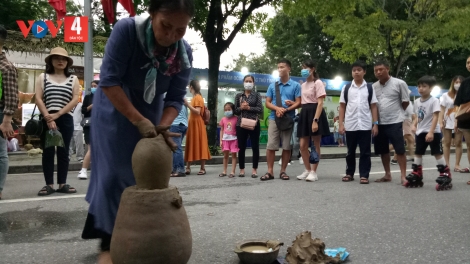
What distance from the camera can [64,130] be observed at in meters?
5.55

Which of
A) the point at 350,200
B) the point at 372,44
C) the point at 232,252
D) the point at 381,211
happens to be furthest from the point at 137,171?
the point at 372,44

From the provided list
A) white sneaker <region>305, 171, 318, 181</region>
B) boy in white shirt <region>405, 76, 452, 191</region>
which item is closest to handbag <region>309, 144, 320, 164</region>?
white sneaker <region>305, 171, 318, 181</region>

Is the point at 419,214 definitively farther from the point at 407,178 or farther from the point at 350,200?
the point at 407,178

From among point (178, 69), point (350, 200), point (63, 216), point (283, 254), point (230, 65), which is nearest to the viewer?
point (178, 69)

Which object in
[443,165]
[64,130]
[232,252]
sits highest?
[64,130]

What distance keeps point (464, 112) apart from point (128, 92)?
4.37 m

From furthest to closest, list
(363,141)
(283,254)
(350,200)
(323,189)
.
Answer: (363,141) < (323,189) < (350,200) < (283,254)

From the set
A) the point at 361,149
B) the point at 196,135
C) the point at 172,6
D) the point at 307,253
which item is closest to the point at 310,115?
the point at 361,149

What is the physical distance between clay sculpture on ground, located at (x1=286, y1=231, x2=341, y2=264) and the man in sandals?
4.10 metres

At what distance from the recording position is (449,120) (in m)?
9.12

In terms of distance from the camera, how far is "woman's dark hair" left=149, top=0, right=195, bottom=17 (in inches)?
89.4

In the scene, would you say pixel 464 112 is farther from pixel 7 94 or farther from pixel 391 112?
pixel 7 94

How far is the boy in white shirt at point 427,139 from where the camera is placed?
6305 mm

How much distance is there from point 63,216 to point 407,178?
178 inches
